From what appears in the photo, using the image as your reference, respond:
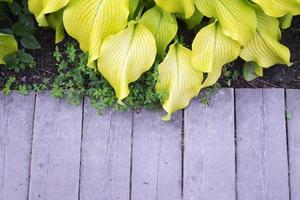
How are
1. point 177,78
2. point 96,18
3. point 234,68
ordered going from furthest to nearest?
point 234,68
point 177,78
point 96,18

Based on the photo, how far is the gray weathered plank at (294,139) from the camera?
167cm

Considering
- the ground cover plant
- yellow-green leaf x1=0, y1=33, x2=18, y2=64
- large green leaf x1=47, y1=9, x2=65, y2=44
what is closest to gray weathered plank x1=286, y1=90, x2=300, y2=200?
the ground cover plant

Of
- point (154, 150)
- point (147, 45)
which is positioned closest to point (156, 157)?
point (154, 150)

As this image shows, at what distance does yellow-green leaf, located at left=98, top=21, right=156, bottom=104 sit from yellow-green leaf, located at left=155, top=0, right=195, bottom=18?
0.11 metres

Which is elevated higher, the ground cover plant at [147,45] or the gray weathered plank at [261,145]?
the ground cover plant at [147,45]

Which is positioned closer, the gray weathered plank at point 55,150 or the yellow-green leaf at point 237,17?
the yellow-green leaf at point 237,17

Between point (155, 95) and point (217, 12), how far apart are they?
37 cm

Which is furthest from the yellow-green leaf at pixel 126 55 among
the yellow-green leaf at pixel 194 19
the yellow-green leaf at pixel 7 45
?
the yellow-green leaf at pixel 7 45

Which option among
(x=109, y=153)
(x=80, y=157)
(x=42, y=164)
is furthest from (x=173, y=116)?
(x=42, y=164)

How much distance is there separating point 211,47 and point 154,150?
44 centimetres

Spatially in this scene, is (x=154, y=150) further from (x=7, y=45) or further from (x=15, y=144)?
(x=7, y=45)

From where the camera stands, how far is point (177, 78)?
162 cm

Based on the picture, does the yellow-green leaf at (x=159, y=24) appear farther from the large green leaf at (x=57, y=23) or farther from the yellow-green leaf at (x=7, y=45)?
the yellow-green leaf at (x=7, y=45)

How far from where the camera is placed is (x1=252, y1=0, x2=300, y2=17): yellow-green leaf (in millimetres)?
1497
